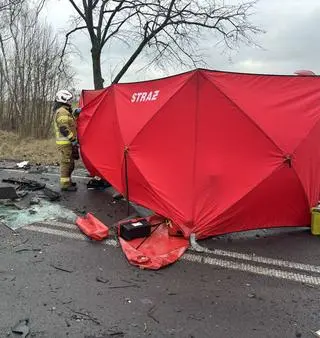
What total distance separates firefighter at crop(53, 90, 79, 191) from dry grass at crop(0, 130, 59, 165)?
11.2 ft

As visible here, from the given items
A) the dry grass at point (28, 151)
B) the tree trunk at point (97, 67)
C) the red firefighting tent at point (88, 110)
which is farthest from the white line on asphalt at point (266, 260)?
the tree trunk at point (97, 67)

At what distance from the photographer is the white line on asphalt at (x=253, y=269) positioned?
4223 millimetres

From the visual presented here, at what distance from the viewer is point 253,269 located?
443 cm

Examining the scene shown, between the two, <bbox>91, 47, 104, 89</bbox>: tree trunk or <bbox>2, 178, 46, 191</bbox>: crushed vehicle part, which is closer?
<bbox>2, 178, 46, 191</bbox>: crushed vehicle part

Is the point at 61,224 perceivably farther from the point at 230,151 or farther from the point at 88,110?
the point at 88,110

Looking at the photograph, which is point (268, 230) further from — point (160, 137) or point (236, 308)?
point (236, 308)

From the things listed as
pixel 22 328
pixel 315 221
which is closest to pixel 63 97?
pixel 315 221

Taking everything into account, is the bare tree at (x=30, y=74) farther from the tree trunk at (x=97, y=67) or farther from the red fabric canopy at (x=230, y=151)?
the red fabric canopy at (x=230, y=151)

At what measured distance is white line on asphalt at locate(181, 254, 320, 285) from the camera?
4223 mm

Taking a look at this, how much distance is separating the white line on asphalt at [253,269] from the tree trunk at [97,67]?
12770mm

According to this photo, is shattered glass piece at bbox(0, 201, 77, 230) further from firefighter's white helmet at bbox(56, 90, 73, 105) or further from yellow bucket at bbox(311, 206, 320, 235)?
yellow bucket at bbox(311, 206, 320, 235)

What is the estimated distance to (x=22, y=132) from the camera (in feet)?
59.3

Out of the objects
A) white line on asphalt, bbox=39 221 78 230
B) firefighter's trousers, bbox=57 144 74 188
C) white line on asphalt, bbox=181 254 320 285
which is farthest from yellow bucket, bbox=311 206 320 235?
firefighter's trousers, bbox=57 144 74 188

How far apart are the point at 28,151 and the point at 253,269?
1022 centimetres
